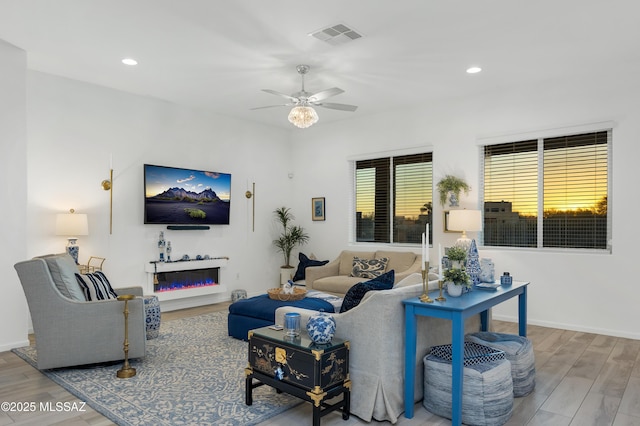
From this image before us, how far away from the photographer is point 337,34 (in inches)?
161

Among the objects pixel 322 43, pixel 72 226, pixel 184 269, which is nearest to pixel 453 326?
pixel 322 43

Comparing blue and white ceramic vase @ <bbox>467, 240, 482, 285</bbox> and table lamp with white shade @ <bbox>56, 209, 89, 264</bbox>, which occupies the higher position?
table lamp with white shade @ <bbox>56, 209, 89, 264</bbox>

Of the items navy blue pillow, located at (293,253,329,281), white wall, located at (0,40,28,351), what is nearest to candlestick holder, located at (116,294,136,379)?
white wall, located at (0,40,28,351)

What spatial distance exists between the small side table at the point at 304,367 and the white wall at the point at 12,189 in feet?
9.98

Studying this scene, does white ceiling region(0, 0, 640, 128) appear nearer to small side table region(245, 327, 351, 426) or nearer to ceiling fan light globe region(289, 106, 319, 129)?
ceiling fan light globe region(289, 106, 319, 129)

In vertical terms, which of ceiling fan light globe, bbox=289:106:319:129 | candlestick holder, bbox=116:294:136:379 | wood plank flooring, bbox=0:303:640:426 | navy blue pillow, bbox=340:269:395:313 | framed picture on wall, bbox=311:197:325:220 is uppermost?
ceiling fan light globe, bbox=289:106:319:129

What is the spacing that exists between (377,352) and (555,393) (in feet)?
5.29

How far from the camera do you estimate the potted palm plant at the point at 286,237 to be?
7.99 metres

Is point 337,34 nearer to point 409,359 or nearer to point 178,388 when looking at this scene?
point 409,359

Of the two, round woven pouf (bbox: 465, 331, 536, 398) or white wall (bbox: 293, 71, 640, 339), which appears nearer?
round woven pouf (bbox: 465, 331, 536, 398)

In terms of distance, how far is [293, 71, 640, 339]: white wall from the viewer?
497 cm

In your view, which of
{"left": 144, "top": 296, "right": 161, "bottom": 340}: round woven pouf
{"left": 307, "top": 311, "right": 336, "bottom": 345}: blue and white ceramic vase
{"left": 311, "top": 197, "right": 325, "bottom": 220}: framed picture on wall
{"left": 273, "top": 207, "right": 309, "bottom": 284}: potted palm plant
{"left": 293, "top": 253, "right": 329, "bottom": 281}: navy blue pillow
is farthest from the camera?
{"left": 273, "top": 207, "right": 309, "bottom": 284}: potted palm plant

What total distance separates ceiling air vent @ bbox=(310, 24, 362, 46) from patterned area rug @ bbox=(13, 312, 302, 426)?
3.17 m

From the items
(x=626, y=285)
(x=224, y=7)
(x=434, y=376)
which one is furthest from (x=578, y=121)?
(x=224, y=7)
